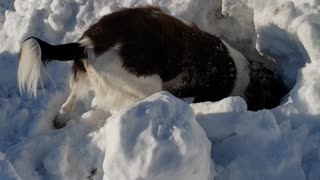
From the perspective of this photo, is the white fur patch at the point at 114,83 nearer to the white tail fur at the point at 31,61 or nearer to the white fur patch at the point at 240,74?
the white tail fur at the point at 31,61

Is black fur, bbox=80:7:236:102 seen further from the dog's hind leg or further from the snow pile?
the snow pile

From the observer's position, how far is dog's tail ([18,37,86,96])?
14.0 feet

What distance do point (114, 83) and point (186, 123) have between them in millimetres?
1095

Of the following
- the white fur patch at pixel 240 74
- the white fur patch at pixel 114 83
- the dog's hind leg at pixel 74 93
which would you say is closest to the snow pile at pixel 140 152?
the white fur patch at pixel 114 83

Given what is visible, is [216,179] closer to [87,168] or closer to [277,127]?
[277,127]

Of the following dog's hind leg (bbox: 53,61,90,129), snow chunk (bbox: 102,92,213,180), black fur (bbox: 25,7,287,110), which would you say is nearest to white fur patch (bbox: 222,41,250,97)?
black fur (bbox: 25,7,287,110)

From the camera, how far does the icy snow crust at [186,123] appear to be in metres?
3.56

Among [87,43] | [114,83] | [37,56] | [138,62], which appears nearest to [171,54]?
[138,62]

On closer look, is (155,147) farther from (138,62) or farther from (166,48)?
(166,48)

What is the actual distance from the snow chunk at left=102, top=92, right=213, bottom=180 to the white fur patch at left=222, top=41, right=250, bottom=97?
5.27ft

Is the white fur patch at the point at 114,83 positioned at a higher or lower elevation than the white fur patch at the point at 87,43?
lower

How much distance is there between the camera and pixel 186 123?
3654mm

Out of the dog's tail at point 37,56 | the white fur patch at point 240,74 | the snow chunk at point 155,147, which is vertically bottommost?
the white fur patch at point 240,74

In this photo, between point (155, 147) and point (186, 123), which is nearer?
point (155, 147)
